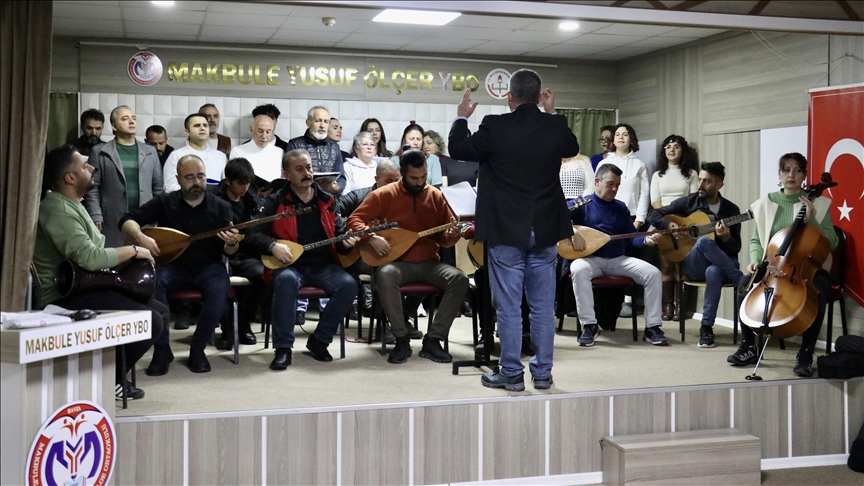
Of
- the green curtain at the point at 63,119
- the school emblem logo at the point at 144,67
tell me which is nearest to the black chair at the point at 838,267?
the school emblem logo at the point at 144,67

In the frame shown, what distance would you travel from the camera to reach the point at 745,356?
477cm

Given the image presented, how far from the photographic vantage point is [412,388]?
410 centimetres

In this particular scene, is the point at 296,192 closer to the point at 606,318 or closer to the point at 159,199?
the point at 159,199

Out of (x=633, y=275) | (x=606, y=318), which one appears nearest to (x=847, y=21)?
(x=633, y=275)

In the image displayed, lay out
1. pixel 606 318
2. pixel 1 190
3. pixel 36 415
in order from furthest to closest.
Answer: pixel 606 318, pixel 1 190, pixel 36 415

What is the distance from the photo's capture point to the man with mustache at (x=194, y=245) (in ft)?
14.7

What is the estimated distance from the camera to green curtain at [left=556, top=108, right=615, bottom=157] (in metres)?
8.30

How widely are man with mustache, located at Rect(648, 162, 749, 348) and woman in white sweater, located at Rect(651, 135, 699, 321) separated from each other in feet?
2.90

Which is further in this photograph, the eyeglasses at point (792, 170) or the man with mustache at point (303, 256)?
the eyeglasses at point (792, 170)

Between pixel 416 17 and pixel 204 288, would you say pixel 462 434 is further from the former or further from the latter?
pixel 416 17

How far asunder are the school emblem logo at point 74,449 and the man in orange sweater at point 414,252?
1.84 metres

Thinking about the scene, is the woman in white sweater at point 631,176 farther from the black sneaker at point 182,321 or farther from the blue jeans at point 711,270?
the black sneaker at point 182,321

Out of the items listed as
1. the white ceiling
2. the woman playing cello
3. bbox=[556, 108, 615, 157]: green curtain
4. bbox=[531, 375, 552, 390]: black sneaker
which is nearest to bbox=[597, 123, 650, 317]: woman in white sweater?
the white ceiling

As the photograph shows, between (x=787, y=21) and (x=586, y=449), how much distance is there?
2.13 meters
